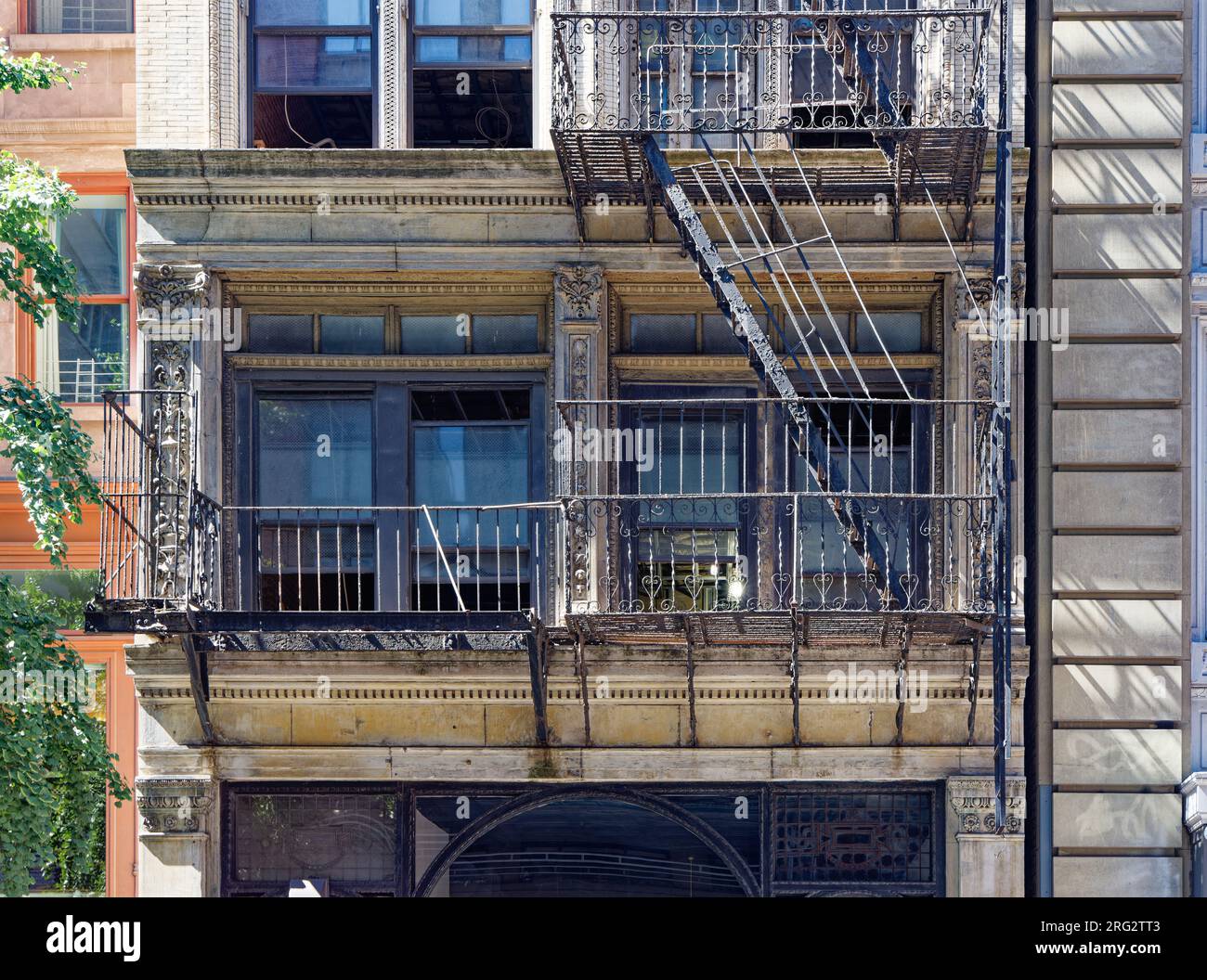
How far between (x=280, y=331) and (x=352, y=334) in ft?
2.01

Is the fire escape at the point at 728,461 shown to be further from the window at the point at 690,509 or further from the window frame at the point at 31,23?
the window frame at the point at 31,23

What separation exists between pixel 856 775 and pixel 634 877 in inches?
77.4

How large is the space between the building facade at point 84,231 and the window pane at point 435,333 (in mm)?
2514

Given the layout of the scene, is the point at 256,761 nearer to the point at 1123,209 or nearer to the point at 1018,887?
the point at 1018,887

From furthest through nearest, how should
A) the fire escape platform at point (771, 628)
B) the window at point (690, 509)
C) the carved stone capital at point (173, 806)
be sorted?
the window at point (690, 509) < the carved stone capital at point (173, 806) < the fire escape platform at point (771, 628)

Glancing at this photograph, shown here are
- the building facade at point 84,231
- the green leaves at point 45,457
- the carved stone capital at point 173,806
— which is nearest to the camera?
the green leaves at point 45,457

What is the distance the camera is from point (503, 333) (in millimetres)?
14883

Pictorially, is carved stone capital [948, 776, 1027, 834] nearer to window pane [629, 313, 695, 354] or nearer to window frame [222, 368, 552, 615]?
window frame [222, 368, 552, 615]

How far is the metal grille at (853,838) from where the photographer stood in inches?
548

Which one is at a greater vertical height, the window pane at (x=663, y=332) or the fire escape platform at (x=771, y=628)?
the window pane at (x=663, y=332)

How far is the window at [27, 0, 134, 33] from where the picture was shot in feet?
50.8

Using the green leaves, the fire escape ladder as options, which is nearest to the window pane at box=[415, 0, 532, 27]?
the fire escape ladder
